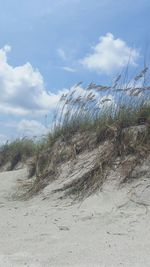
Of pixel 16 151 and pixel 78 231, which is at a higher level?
pixel 16 151

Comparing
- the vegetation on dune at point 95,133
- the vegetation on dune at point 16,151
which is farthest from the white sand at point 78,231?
the vegetation on dune at point 16,151

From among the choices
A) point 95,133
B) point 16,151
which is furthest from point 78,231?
point 16,151

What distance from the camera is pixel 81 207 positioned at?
5777 mm

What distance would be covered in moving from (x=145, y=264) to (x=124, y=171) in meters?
2.58

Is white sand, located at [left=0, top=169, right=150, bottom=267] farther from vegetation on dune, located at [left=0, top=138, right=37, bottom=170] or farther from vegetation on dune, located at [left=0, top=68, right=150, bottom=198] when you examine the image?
vegetation on dune, located at [left=0, top=138, right=37, bottom=170]

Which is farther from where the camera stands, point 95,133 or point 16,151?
point 16,151

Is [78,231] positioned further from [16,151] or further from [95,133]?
[16,151]

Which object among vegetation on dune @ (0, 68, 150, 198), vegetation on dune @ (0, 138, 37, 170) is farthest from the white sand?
vegetation on dune @ (0, 138, 37, 170)

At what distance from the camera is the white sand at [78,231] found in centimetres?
391

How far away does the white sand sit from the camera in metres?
3.91

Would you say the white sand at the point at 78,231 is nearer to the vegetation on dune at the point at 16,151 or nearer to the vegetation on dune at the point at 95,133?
the vegetation on dune at the point at 95,133

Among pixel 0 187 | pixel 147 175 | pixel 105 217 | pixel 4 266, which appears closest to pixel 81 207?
pixel 105 217

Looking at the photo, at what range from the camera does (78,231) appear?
4.85 m

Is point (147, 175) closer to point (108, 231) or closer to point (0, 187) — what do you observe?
point (108, 231)
